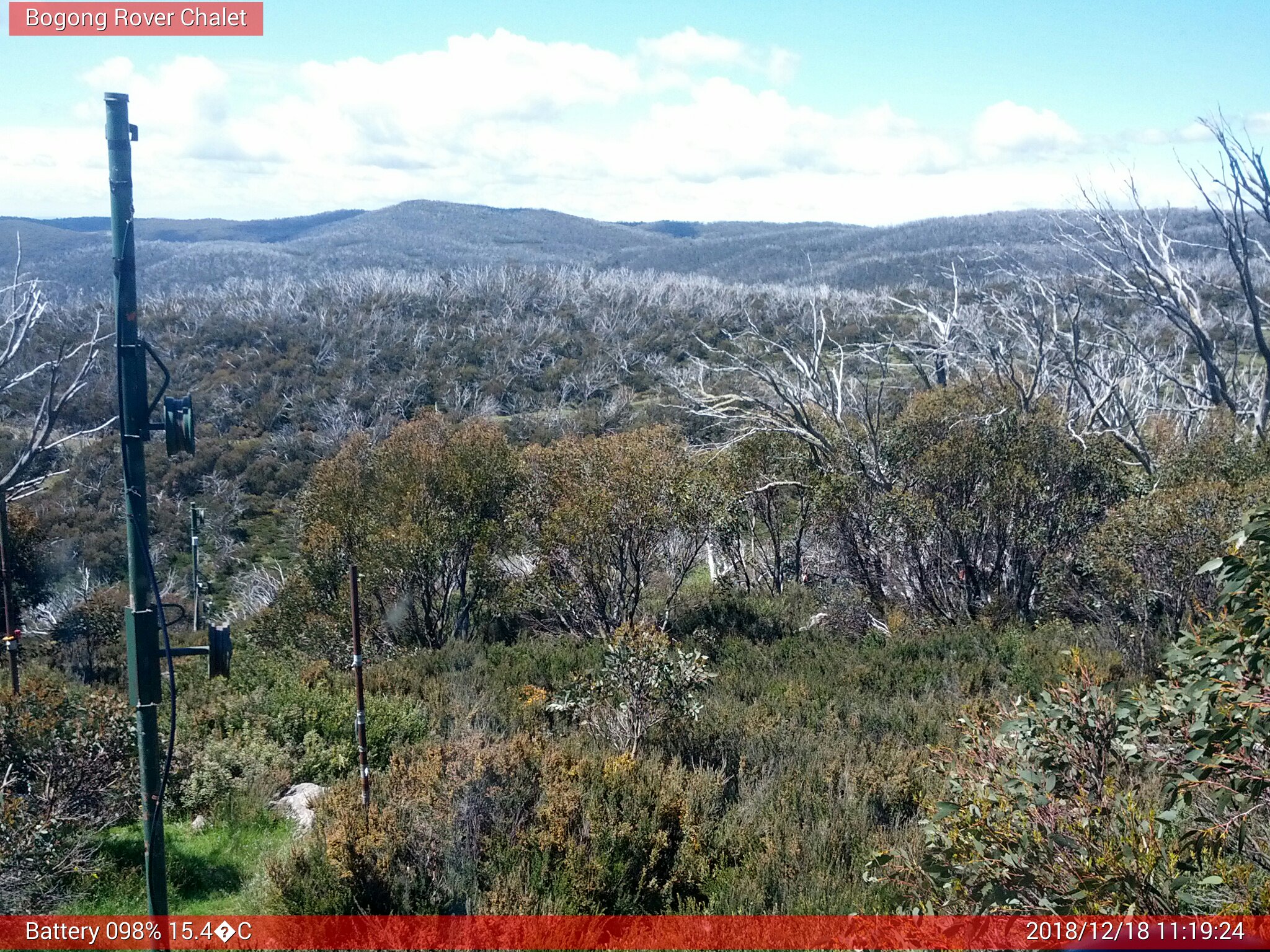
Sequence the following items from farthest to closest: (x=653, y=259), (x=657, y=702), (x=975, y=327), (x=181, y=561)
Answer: (x=653, y=259), (x=181, y=561), (x=975, y=327), (x=657, y=702)

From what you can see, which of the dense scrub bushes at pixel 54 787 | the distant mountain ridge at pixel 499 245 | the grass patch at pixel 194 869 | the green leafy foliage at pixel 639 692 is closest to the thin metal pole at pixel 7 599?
the dense scrub bushes at pixel 54 787

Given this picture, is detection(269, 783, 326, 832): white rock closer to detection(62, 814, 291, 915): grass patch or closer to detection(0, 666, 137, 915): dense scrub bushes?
detection(62, 814, 291, 915): grass patch

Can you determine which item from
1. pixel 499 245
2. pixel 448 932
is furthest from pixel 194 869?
pixel 499 245

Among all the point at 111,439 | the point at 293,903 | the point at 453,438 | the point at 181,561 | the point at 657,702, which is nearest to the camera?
the point at 293,903

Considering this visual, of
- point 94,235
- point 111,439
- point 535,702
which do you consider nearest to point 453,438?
point 535,702

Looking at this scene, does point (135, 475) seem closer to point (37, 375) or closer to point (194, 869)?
point (194, 869)

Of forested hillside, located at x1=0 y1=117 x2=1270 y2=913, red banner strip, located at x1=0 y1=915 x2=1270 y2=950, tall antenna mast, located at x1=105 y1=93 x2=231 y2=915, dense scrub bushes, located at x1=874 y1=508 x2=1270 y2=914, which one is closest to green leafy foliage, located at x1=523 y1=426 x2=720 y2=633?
forested hillside, located at x1=0 y1=117 x2=1270 y2=913

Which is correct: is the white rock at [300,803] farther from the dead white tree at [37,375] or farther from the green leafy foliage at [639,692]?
the dead white tree at [37,375]

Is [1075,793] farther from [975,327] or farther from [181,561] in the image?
[181,561]
